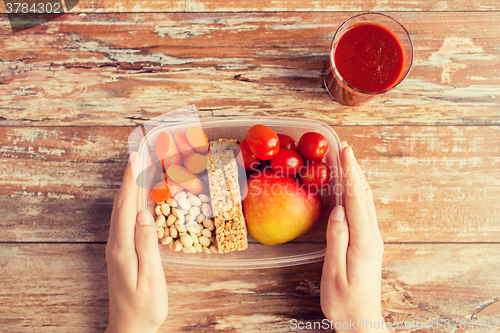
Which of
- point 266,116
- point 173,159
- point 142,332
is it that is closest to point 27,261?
point 142,332

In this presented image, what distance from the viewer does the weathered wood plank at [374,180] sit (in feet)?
2.74

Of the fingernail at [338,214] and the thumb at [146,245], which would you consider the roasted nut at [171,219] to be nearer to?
the thumb at [146,245]

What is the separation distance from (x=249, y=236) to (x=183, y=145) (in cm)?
28

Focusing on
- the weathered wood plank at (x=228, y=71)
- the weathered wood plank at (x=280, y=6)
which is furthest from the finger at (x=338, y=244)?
the weathered wood plank at (x=280, y=6)

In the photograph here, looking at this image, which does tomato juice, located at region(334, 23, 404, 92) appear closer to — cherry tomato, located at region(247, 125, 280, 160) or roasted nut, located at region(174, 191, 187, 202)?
cherry tomato, located at region(247, 125, 280, 160)

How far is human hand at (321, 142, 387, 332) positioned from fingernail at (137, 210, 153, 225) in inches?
15.6

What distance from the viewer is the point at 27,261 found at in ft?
2.72

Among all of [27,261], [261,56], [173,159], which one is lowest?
[27,261]

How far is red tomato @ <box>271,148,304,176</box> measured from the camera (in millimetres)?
718

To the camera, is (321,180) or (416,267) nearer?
(321,180)

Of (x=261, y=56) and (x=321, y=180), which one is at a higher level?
(x=261, y=56)

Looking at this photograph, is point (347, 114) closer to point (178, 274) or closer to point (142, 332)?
point (178, 274)

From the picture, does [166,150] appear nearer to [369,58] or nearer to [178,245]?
[178,245]

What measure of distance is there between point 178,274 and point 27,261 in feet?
1.29
